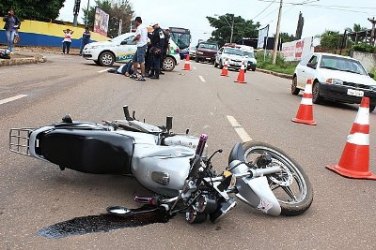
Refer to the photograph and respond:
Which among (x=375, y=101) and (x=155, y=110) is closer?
(x=155, y=110)

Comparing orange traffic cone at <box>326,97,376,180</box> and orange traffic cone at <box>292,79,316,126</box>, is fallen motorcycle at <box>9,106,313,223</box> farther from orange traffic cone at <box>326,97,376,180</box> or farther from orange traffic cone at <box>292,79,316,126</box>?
orange traffic cone at <box>292,79,316,126</box>

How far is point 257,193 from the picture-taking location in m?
3.87

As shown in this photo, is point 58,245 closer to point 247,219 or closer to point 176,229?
point 176,229

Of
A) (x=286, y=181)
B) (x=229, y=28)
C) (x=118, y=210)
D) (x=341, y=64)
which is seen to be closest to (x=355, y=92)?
(x=341, y=64)

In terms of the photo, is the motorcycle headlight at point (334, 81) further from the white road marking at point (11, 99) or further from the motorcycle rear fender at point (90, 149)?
the motorcycle rear fender at point (90, 149)

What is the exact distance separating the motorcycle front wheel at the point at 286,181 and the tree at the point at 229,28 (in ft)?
327

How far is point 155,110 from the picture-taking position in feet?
31.3

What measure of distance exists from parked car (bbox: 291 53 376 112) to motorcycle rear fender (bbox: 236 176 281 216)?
397 inches

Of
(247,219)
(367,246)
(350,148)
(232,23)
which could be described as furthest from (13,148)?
(232,23)

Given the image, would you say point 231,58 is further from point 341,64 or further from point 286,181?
point 286,181

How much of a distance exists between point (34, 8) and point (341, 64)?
2677cm

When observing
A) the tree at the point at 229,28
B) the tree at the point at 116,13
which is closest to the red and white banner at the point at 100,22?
the tree at the point at 116,13

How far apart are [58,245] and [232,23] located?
98.7 m

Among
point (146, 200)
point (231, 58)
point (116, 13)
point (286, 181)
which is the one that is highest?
point (116, 13)
